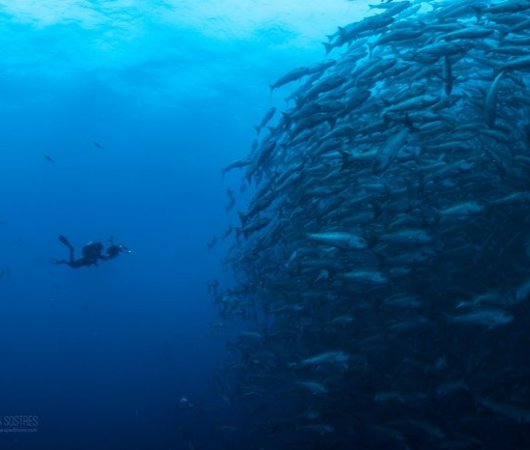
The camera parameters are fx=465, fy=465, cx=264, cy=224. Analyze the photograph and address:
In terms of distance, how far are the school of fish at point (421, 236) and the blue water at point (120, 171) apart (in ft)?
26.2

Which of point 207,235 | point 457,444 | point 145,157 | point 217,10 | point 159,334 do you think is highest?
point 217,10

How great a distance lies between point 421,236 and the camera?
595 cm

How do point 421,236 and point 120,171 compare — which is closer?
point 421,236

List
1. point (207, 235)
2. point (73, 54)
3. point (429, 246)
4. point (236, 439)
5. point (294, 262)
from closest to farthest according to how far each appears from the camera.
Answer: point (429, 246)
point (294, 262)
point (236, 439)
point (73, 54)
point (207, 235)

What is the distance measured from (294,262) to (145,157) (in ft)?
148

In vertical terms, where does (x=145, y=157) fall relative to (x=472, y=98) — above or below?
below

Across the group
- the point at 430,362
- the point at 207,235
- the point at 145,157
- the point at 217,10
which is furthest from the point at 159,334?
the point at 207,235

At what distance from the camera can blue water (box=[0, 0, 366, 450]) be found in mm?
20438

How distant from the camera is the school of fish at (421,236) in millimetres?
6051

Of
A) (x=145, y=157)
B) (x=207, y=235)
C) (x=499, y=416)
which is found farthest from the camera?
(x=207, y=235)

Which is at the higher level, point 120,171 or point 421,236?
point 421,236

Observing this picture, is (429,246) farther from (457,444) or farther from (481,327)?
(457,444)

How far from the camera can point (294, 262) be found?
773 cm

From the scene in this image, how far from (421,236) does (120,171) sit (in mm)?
51875
